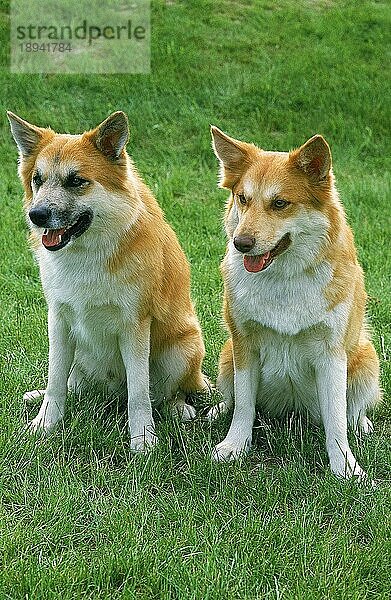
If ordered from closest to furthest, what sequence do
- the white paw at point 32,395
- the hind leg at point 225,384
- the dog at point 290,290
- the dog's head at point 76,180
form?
the dog at point 290,290 → the dog's head at point 76,180 → the hind leg at point 225,384 → the white paw at point 32,395

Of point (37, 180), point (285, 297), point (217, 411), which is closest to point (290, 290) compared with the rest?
point (285, 297)

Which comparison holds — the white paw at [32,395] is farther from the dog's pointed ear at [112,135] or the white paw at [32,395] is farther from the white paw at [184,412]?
the dog's pointed ear at [112,135]

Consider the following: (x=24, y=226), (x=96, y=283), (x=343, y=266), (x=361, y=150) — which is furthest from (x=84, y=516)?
(x=361, y=150)

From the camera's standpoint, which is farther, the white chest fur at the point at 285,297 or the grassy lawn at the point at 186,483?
the white chest fur at the point at 285,297

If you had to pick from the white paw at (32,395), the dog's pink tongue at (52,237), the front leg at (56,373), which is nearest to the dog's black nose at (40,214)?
the dog's pink tongue at (52,237)

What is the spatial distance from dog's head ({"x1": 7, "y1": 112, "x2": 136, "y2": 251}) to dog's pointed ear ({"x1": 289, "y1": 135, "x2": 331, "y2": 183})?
0.85 m

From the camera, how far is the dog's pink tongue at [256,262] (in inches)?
153

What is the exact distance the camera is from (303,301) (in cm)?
399

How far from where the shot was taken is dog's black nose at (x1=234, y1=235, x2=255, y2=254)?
12.2 feet

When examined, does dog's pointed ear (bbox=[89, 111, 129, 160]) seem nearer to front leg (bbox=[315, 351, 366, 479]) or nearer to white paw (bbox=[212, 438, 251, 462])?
front leg (bbox=[315, 351, 366, 479])

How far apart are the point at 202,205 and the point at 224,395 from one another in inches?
149

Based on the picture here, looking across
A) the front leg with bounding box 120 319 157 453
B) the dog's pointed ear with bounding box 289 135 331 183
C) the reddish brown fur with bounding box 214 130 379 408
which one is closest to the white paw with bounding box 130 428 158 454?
the front leg with bounding box 120 319 157 453

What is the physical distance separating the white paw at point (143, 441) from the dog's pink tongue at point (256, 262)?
1049 millimetres

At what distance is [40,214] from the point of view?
3.94m
